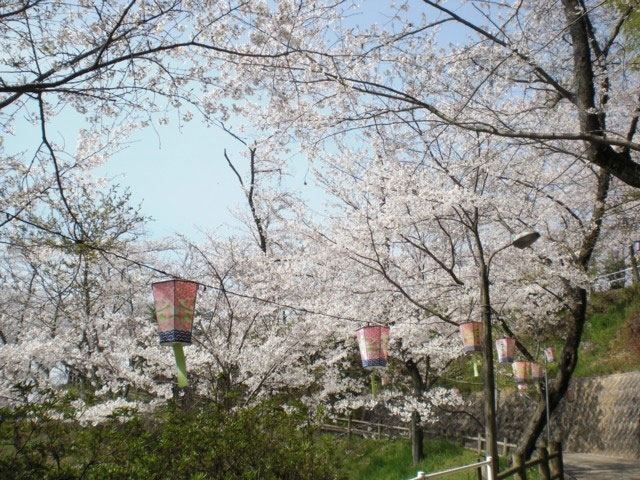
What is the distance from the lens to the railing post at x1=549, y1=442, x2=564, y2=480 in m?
7.02

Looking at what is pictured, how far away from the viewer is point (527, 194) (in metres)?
8.98

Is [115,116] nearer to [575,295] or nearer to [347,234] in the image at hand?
[347,234]

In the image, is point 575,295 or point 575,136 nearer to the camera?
point 575,136

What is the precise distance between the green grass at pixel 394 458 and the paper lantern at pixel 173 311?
6.55 metres

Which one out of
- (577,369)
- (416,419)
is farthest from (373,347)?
(577,369)

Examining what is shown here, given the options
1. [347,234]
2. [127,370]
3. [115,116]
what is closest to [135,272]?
[127,370]

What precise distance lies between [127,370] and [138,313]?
4.87 m

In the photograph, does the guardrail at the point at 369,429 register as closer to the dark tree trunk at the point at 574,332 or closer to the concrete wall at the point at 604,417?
the concrete wall at the point at 604,417

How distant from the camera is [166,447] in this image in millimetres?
3984

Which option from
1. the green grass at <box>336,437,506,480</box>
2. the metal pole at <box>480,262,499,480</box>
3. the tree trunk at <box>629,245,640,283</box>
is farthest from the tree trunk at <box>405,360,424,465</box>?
the tree trunk at <box>629,245,640,283</box>

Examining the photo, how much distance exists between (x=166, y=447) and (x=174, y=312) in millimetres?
1181

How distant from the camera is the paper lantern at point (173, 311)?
4.60 metres

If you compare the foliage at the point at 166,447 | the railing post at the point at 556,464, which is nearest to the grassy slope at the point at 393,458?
the railing post at the point at 556,464

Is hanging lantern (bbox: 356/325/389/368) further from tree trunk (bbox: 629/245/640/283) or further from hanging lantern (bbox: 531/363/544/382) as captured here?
tree trunk (bbox: 629/245/640/283)
